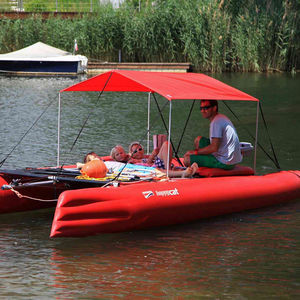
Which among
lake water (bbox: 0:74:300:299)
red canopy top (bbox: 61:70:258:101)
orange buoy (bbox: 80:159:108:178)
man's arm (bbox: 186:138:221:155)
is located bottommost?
lake water (bbox: 0:74:300:299)

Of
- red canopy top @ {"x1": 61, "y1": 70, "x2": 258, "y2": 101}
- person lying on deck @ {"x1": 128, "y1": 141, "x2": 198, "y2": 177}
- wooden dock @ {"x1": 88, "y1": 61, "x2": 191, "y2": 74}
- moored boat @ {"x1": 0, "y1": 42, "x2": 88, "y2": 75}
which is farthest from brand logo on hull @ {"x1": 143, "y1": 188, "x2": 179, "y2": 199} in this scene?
moored boat @ {"x1": 0, "y1": 42, "x2": 88, "y2": 75}

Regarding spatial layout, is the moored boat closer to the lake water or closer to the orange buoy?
the lake water

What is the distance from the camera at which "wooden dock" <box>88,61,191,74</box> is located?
2655cm

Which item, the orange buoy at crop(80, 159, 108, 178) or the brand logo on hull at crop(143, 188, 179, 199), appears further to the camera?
the orange buoy at crop(80, 159, 108, 178)

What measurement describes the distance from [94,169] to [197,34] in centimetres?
1994

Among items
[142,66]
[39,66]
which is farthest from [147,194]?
[39,66]

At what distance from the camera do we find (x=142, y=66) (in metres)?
27.2

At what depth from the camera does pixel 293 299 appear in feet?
18.6

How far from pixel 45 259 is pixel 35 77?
72.8 ft

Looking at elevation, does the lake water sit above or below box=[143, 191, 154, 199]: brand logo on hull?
below

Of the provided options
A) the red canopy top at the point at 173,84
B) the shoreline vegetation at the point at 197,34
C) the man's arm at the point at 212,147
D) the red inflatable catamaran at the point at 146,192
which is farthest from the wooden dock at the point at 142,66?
the man's arm at the point at 212,147

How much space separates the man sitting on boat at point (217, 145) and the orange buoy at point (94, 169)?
1.41m

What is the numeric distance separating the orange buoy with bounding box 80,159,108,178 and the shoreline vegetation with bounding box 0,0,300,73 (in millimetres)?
19178

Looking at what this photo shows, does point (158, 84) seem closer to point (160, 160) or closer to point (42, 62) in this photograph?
point (160, 160)
